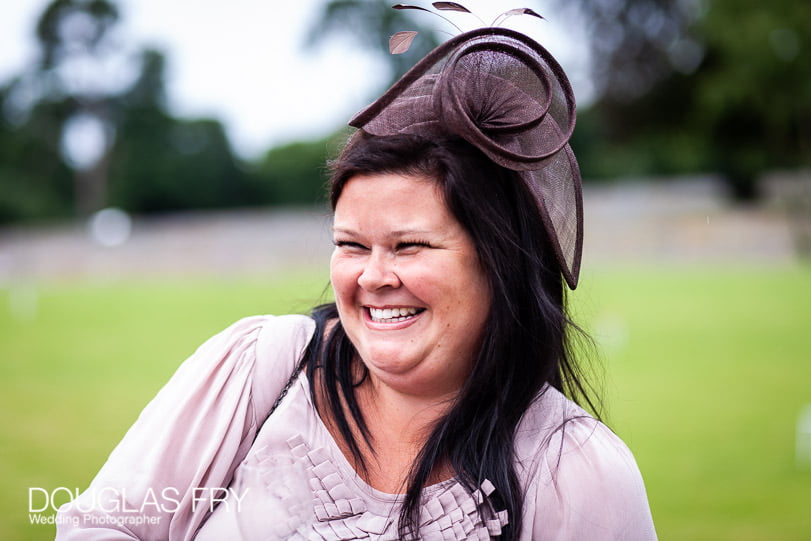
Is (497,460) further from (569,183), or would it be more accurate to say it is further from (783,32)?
(783,32)

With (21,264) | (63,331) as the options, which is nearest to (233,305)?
(63,331)

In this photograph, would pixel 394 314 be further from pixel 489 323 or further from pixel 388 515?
pixel 388 515

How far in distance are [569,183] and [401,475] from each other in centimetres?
83

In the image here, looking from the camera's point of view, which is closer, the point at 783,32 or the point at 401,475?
the point at 401,475

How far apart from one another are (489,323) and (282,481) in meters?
0.62

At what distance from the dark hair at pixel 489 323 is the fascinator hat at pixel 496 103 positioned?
0.15ft

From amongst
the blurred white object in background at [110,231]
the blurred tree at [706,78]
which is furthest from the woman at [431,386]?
the blurred white object in background at [110,231]

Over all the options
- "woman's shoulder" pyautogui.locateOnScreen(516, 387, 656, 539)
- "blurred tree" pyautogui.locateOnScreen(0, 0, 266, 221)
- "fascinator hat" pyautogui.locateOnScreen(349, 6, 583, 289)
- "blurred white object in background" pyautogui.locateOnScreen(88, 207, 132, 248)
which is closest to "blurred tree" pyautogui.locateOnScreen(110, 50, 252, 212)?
"blurred tree" pyautogui.locateOnScreen(0, 0, 266, 221)

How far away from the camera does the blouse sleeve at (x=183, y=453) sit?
1914mm

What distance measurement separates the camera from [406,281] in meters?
1.85

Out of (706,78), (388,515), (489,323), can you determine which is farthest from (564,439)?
(706,78)

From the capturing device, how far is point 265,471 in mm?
1956

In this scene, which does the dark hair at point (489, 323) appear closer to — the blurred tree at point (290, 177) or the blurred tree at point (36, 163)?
the blurred tree at point (290, 177)

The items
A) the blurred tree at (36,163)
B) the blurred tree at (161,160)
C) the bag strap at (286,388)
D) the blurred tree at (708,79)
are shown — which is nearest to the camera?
the bag strap at (286,388)
